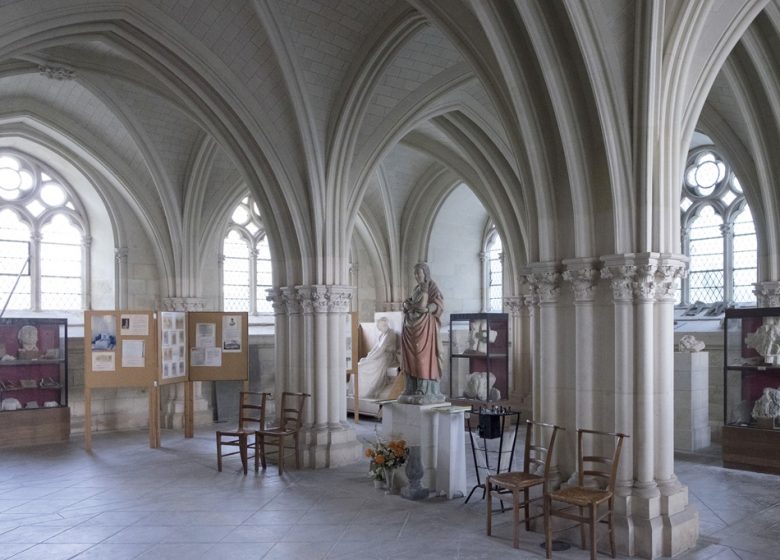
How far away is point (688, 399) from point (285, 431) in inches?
256

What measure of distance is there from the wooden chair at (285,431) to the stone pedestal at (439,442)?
1.92 meters

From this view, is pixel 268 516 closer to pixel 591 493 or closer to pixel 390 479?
pixel 390 479

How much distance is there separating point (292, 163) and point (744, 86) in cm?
705

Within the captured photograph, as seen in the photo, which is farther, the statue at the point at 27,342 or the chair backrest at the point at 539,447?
the statue at the point at 27,342

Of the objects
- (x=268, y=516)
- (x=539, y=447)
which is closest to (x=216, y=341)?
(x=268, y=516)

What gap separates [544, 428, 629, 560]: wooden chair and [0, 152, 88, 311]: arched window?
41.2 feet

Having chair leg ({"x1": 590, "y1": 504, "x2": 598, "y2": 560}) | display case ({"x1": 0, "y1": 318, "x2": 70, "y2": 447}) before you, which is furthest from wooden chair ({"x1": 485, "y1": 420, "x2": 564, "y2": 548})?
display case ({"x1": 0, "y1": 318, "x2": 70, "y2": 447})

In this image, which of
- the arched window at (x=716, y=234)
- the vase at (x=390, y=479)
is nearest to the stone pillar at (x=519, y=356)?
the arched window at (x=716, y=234)

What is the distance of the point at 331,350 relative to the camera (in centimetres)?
1066

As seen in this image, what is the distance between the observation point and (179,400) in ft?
47.5

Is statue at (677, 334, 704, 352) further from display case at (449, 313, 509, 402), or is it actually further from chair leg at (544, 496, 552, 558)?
chair leg at (544, 496, 552, 558)

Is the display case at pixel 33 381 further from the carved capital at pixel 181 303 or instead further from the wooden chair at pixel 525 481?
the wooden chair at pixel 525 481

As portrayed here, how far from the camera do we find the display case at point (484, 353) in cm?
1263

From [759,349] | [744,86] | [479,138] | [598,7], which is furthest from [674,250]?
[479,138]
